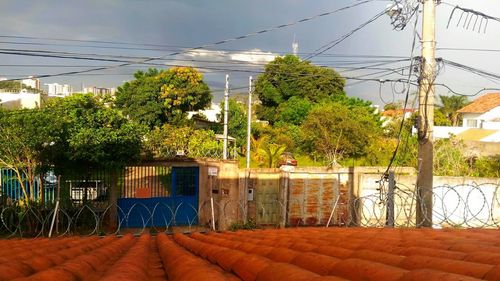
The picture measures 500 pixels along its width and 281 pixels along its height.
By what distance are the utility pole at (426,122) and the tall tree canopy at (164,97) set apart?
90.6ft

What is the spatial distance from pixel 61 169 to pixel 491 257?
46.4 feet

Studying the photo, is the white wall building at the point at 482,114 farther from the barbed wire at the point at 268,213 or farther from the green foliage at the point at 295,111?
the barbed wire at the point at 268,213

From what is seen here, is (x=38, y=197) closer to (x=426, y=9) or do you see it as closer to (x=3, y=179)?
(x=3, y=179)

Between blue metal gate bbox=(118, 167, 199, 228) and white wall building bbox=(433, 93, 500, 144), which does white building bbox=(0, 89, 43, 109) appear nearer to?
blue metal gate bbox=(118, 167, 199, 228)

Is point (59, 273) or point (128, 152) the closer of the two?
point (59, 273)

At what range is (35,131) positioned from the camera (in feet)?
44.7

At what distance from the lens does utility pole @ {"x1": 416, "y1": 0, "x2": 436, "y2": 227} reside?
960cm

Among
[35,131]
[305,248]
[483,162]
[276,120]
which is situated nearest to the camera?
[305,248]

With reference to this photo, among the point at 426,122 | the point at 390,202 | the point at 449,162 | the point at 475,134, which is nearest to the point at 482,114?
the point at 475,134

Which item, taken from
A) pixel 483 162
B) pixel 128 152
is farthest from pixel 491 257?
pixel 483 162

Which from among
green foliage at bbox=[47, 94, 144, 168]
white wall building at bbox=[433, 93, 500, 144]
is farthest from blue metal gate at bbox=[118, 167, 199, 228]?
Answer: white wall building at bbox=[433, 93, 500, 144]

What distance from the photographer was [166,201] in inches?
615

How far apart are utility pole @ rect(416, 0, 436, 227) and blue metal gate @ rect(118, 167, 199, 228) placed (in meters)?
8.04

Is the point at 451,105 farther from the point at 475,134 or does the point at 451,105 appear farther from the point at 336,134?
the point at 336,134
